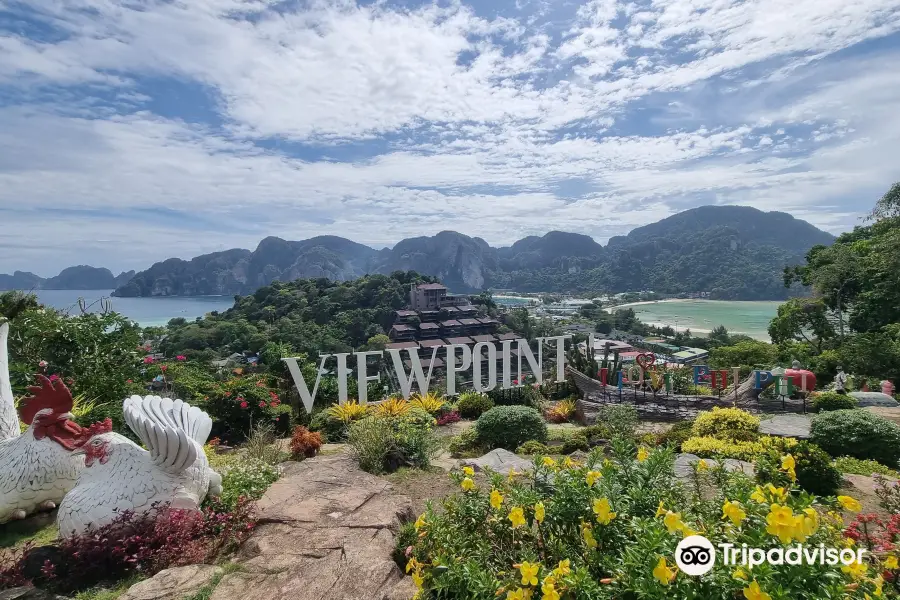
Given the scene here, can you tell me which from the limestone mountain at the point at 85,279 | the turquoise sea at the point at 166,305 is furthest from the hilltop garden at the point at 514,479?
the limestone mountain at the point at 85,279

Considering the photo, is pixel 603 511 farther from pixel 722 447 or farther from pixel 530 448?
pixel 530 448

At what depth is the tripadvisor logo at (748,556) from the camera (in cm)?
168

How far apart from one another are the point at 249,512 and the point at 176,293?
442 feet

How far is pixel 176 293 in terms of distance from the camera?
11931 cm

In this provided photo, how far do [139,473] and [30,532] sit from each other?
1.75 m

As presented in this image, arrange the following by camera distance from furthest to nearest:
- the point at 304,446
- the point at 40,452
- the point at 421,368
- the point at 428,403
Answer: the point at 421,368 → the point at 428,403 → the point at 304,446 → the point at 40,452

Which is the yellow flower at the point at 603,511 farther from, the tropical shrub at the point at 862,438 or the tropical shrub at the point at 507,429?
the tropical shrub at the point at 862,438

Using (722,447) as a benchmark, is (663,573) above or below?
above

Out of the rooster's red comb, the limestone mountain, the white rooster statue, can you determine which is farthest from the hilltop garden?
the limestone mountain

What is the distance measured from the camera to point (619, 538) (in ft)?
7.31

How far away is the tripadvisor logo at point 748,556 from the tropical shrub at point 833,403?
10.5 m

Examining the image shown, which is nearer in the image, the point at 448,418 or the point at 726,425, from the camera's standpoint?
the point at 726,425

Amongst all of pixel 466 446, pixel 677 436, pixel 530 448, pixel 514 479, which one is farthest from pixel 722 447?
pixel 514 479

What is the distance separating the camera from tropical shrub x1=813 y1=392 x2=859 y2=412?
9.87 metres
